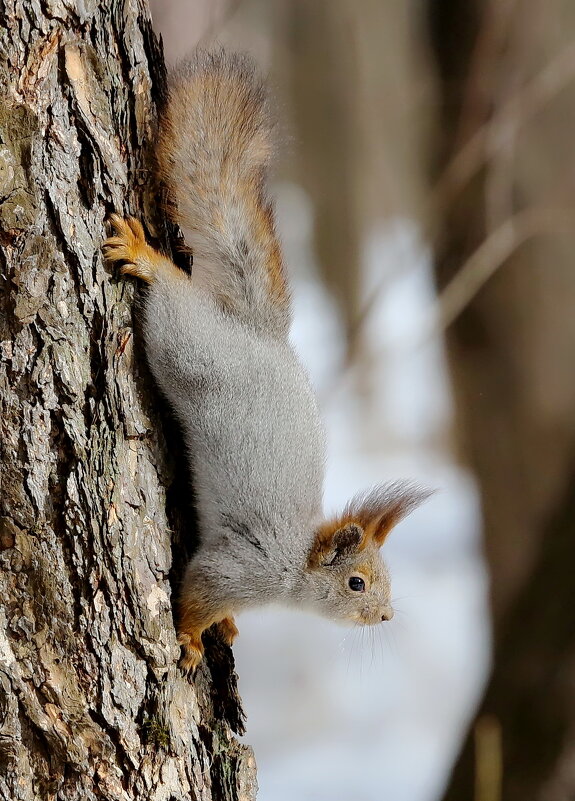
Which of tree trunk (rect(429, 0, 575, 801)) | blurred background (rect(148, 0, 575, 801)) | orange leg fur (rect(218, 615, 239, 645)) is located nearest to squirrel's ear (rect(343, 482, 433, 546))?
orange leg fur (rect(218, 615, 239, 645))

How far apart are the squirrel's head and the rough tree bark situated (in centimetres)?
24

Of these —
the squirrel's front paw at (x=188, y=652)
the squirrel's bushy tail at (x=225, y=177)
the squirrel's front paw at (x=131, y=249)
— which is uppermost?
the squirrel's bushy tail at (x=225, y=177)

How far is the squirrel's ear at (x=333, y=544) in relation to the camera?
1.19m

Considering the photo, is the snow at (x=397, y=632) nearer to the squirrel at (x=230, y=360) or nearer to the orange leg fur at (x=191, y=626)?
the squirrel at (x=230, y=360)

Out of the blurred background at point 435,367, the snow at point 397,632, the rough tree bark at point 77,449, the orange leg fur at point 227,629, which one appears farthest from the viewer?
the snow at point 397,632

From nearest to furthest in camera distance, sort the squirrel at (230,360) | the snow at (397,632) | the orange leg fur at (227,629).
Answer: the squirrel at (230,360)
the orange leg fur at (227,629)
the snow at (397,632)

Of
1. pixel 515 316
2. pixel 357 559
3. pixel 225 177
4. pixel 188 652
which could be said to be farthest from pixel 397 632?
pixel 225 177

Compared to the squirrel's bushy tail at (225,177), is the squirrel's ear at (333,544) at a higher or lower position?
lower

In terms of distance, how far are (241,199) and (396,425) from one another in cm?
203

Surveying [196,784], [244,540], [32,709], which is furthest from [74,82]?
[196,784]

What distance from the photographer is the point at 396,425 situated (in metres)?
3.08

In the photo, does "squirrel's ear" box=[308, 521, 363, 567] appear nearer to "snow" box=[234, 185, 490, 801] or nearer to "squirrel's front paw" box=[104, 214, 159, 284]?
"squirrel's front paw" box=[104, 214, 159, 284]

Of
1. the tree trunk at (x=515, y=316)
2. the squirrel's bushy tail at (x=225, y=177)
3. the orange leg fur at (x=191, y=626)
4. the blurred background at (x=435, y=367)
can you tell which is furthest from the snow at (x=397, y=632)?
the orange leg fur at (x=191, y=626)

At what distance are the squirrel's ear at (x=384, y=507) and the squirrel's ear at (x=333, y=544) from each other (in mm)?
32
